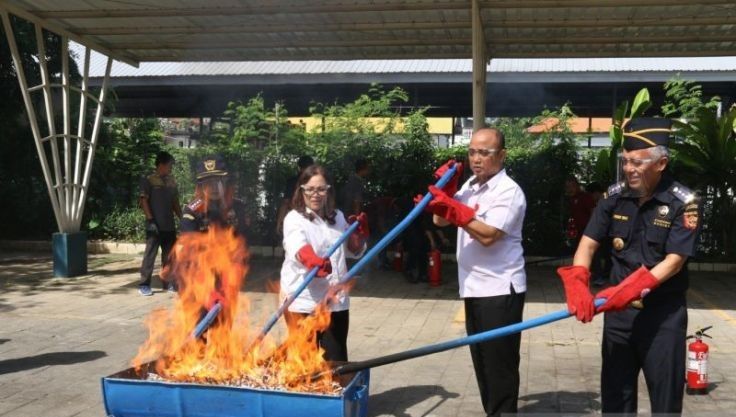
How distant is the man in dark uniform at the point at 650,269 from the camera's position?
3.33 m

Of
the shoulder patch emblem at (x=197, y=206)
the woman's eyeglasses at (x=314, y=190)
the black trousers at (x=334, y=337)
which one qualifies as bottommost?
the black trousers at (x=334, y=337)

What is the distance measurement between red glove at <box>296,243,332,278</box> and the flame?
32cm

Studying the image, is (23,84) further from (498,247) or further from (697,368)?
(697,368)

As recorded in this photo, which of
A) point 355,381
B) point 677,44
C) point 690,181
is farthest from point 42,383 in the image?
point 690,181

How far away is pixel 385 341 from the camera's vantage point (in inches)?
276

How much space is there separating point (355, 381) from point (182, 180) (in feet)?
34.9

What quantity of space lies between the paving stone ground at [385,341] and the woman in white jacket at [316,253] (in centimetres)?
89

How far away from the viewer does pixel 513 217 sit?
3.81m

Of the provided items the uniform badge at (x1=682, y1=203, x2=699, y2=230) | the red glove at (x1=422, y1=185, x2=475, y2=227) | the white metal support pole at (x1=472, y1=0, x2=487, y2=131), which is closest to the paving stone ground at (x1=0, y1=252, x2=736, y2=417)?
the red glove at (x1=422, y1=185, x2=475, y2=227)

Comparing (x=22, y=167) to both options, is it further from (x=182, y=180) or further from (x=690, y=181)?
(x=690, y=181)

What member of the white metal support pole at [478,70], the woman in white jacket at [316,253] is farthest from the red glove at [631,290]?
the white metal support pole at [478,70]

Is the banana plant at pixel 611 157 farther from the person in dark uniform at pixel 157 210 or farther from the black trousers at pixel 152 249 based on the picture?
the black trousers at pixel 152 249

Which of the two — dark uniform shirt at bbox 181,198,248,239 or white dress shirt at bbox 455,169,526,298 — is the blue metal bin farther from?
dark uniform shirt at bbox 181,198,248,239

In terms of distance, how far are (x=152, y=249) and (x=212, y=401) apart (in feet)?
21.3
